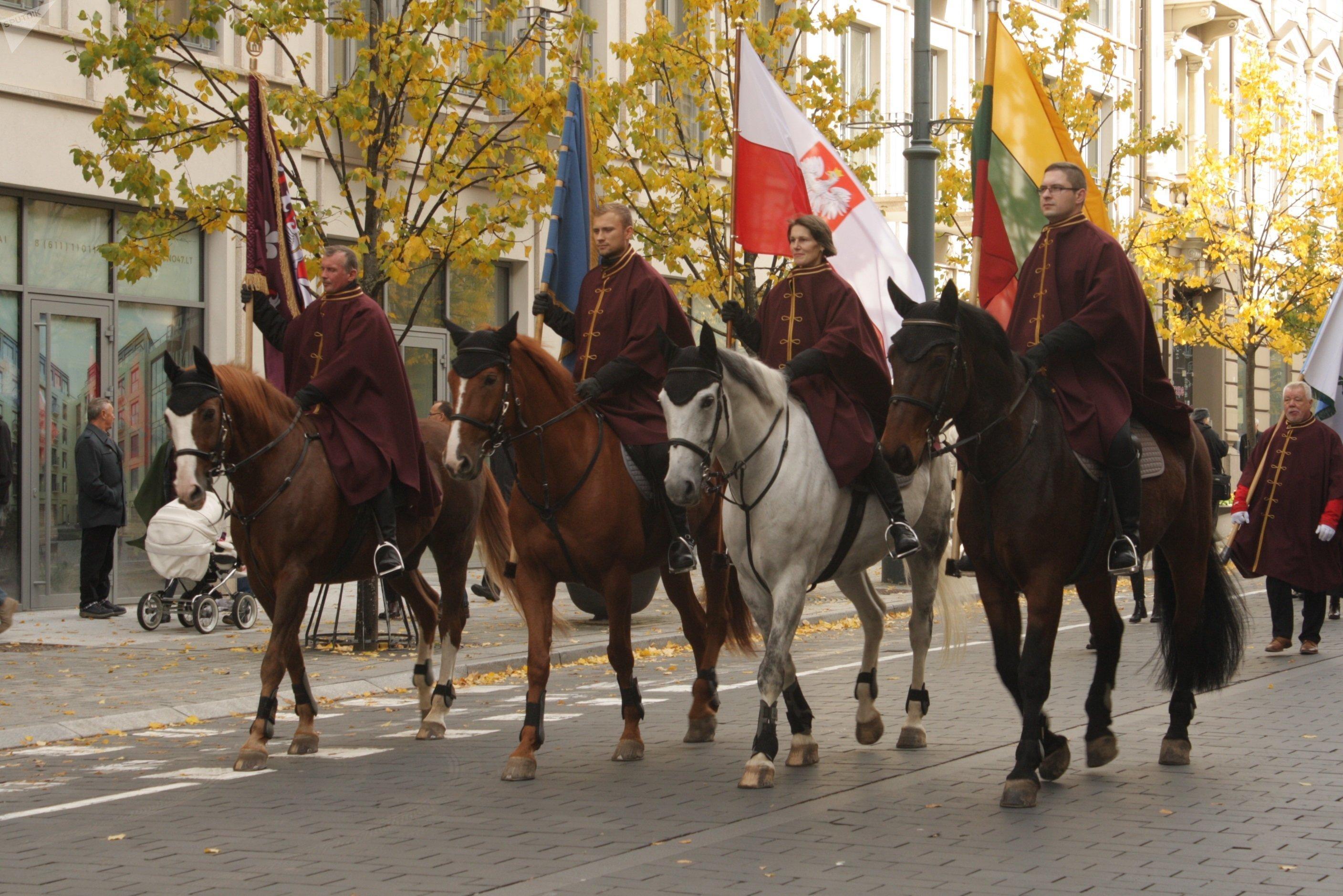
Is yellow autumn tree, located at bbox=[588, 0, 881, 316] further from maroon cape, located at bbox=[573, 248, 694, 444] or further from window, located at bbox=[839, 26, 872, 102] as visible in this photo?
window, located at bbox=[839, 26, 872, 102]

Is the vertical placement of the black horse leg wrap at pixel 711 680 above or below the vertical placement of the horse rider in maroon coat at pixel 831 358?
below

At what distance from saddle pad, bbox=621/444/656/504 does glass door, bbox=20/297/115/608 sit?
32.0ft

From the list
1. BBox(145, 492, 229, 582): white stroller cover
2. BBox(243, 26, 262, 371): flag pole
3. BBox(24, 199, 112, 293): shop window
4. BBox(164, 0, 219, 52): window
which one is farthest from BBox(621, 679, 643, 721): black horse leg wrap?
BBox(164, 0, 219, 52): window

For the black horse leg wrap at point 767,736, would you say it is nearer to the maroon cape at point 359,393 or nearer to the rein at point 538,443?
the rein at point 538,443

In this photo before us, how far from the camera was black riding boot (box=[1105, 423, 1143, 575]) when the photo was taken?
27.4 feet

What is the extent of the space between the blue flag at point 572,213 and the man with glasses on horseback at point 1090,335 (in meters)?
3.54

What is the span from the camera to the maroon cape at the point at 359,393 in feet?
32.4

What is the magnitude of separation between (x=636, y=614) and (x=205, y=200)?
611 centimetres

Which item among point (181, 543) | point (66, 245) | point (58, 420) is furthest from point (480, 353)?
point (66, 245)

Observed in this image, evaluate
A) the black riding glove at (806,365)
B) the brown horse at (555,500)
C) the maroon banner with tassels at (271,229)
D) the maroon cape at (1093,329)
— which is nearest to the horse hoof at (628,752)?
the brown horse at (555,500)

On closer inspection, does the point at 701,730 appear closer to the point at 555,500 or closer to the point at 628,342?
the point at 555,500

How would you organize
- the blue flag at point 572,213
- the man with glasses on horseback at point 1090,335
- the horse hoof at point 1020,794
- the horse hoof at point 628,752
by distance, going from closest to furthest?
the horse hoof at point 1020,794, the man with glasses on horseback at point 1090,335, the horse hoof at point 628,752, the blue flag at point 572,213

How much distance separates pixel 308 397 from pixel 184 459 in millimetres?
1057

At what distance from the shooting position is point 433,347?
22906 mm
